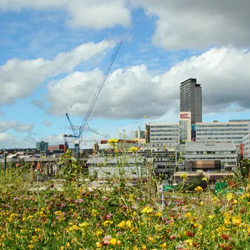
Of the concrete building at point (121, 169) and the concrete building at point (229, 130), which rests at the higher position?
the concrete building at point (229, 130)

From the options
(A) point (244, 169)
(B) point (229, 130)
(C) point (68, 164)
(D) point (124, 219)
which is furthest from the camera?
(B) point (229, 130)

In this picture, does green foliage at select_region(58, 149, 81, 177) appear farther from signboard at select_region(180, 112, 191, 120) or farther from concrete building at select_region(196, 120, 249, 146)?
signboard at select_region(180, 112, 191, 120)

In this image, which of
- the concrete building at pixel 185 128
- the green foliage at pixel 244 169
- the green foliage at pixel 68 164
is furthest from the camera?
the concrete building at pixel 185 128

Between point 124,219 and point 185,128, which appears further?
point 185,128

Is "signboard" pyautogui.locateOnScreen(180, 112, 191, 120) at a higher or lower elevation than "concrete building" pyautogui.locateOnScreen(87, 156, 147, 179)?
higher

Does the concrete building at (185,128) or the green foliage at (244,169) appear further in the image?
the concrete building at (185,128)

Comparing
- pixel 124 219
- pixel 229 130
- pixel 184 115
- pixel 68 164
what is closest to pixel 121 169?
pixel 124 219

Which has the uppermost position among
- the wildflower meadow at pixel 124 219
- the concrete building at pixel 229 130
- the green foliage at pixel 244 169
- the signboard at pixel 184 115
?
the signboard at pixel 184 115

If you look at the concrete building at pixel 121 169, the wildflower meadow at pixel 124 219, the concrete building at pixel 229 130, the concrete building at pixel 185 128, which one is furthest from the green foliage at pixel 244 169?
the concrete building at pixel 185 128

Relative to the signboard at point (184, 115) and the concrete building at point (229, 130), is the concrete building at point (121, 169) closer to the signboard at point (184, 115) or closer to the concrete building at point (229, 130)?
the concrete building at point (229, 130)

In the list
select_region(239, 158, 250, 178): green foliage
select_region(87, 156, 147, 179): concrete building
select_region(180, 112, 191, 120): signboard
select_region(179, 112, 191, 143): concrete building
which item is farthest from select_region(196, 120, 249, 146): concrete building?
select_region(87, 156, 147, 179): concrete building

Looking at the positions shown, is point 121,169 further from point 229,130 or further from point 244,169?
point 229,130

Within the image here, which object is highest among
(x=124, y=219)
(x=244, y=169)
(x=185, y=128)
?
(x=185, y=128)

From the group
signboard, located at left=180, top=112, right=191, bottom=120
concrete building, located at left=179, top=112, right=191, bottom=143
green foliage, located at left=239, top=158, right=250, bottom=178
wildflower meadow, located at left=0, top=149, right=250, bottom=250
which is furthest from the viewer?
signboard, located at left=180, top=112, right=191, bottom=120
